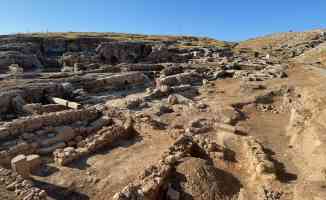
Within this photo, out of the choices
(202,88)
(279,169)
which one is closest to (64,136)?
(279,169)

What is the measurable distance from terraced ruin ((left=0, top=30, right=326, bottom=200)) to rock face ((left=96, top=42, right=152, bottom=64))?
602 inches

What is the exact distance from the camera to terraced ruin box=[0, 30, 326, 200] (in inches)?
294

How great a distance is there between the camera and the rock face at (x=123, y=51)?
34719 mm

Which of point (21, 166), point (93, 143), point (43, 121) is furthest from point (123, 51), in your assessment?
point (21, 166)

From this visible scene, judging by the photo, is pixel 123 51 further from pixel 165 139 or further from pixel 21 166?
pixel 21 166

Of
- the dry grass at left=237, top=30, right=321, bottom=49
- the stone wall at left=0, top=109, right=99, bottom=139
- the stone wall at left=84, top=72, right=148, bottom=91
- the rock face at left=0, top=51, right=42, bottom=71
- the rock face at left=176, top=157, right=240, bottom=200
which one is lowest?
the rock face at left=176, top=157, right=240, bottom=200

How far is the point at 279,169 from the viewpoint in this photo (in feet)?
27.2

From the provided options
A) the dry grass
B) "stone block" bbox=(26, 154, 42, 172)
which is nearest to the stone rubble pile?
"stone block" bbox=(26, 154, 42, 172)

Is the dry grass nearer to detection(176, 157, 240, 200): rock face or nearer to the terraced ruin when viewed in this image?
the terraced ruin

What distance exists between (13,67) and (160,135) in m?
18.7

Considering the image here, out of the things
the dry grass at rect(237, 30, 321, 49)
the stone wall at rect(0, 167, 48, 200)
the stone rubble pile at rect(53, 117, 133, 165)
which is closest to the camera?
the stone wall at rect(0, 167, 48, 200)

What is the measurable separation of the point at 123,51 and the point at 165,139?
27.1 metres

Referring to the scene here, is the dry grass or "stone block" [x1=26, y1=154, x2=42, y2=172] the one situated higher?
the dry grass

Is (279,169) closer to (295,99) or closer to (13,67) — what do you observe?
(295,99)
